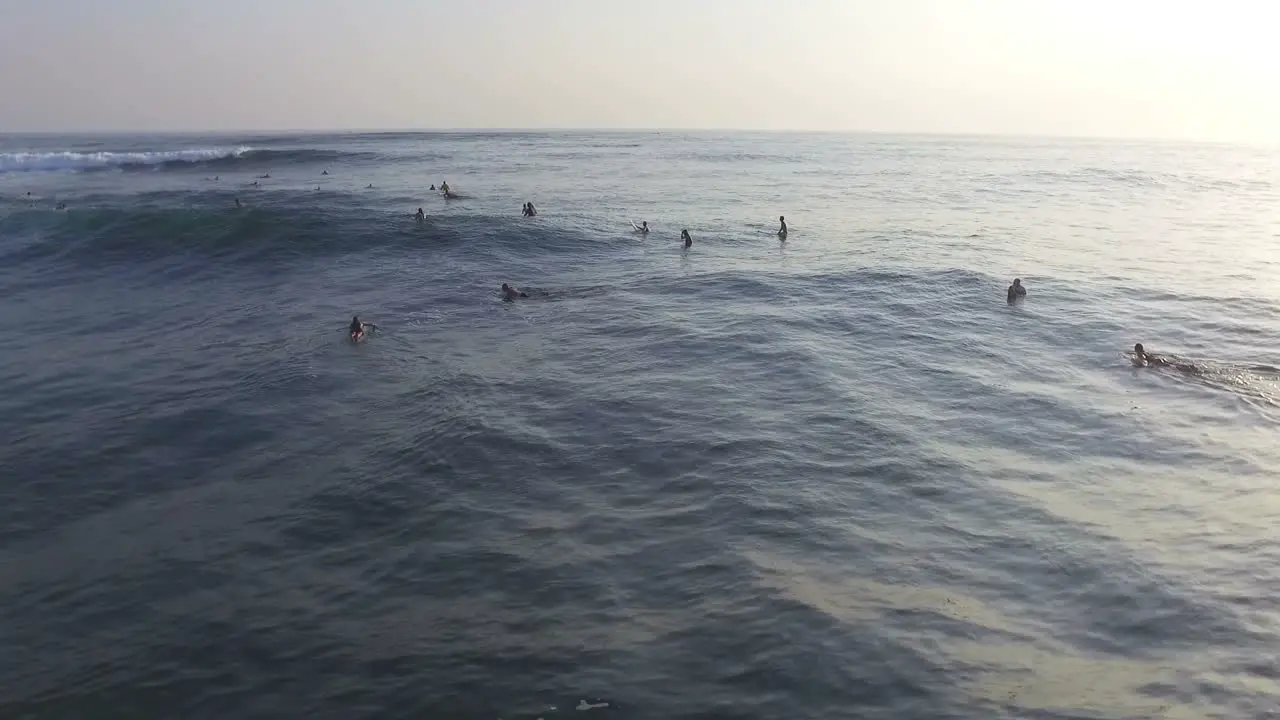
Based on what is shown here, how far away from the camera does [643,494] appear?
1338 centimetres

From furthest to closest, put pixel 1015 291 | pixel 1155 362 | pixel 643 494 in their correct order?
1. pixel 1015 291
2. pixel 1155 362
3. pixel 643 494

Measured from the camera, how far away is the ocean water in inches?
352

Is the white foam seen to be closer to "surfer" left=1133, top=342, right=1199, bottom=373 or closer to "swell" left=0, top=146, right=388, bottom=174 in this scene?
"swell" left=0, top=146, right=388, bottom=174

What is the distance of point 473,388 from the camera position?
731 inches

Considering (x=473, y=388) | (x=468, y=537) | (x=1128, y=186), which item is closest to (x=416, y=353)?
(x=473, y=388)

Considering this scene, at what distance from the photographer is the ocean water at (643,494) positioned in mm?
8953

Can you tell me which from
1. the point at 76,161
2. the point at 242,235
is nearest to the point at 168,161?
the point at 76,161

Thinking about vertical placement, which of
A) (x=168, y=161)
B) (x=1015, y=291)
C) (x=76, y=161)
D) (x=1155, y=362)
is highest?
(x=168, y=161)

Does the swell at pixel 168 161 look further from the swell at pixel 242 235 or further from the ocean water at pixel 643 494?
the ocean water at pixel 643 494

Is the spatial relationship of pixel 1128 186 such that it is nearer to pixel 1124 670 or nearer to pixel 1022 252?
pixel 1022 252

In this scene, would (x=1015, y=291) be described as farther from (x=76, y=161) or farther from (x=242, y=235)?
(x=76, y=161)

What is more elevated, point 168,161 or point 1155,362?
point 168,161

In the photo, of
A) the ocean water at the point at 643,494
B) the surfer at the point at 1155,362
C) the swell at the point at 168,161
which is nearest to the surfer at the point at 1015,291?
the ocean water at the point at 643,494

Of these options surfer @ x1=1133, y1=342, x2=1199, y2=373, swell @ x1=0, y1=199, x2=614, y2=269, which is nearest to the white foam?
swell @ x1=0, y1=199, x2=614, y2=269
